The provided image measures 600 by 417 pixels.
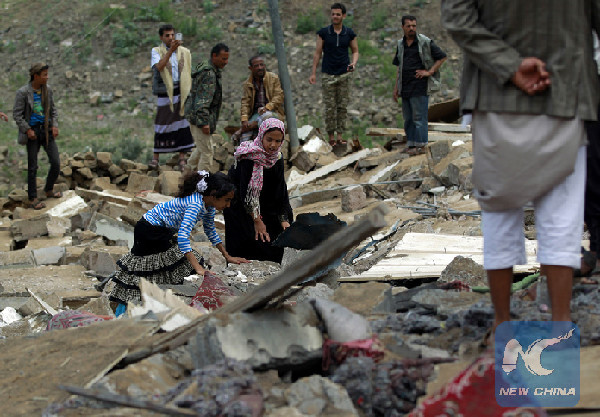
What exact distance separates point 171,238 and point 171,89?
19.4 feet

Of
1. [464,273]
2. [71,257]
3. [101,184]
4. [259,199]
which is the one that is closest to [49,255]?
[71,257]

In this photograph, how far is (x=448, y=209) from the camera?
27.4ft

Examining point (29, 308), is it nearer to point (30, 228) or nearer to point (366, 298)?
point (366, 298)

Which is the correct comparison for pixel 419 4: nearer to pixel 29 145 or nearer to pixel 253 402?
pixel 29 145

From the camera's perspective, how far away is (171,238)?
633 centimetres

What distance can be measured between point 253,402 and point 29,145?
9.62 metres

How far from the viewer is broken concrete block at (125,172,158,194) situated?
13.0 metres

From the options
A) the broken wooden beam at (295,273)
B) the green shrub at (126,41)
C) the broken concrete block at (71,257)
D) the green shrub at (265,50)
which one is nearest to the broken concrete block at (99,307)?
the broken wooden beam at (295,273)

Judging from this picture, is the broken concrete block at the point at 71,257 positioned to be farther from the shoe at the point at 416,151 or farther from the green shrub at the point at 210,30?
the green shrub at the point at 210,30

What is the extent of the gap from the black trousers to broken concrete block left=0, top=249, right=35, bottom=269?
260 cm

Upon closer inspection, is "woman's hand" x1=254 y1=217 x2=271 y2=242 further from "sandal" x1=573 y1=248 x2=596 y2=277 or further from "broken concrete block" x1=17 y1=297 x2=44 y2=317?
"sandal" x1=573 y1=248 x2=596 y2=277

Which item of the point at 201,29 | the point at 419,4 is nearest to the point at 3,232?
the point at 201,29

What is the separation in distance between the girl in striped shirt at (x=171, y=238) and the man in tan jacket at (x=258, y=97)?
4777mm

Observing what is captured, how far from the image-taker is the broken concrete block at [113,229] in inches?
406
